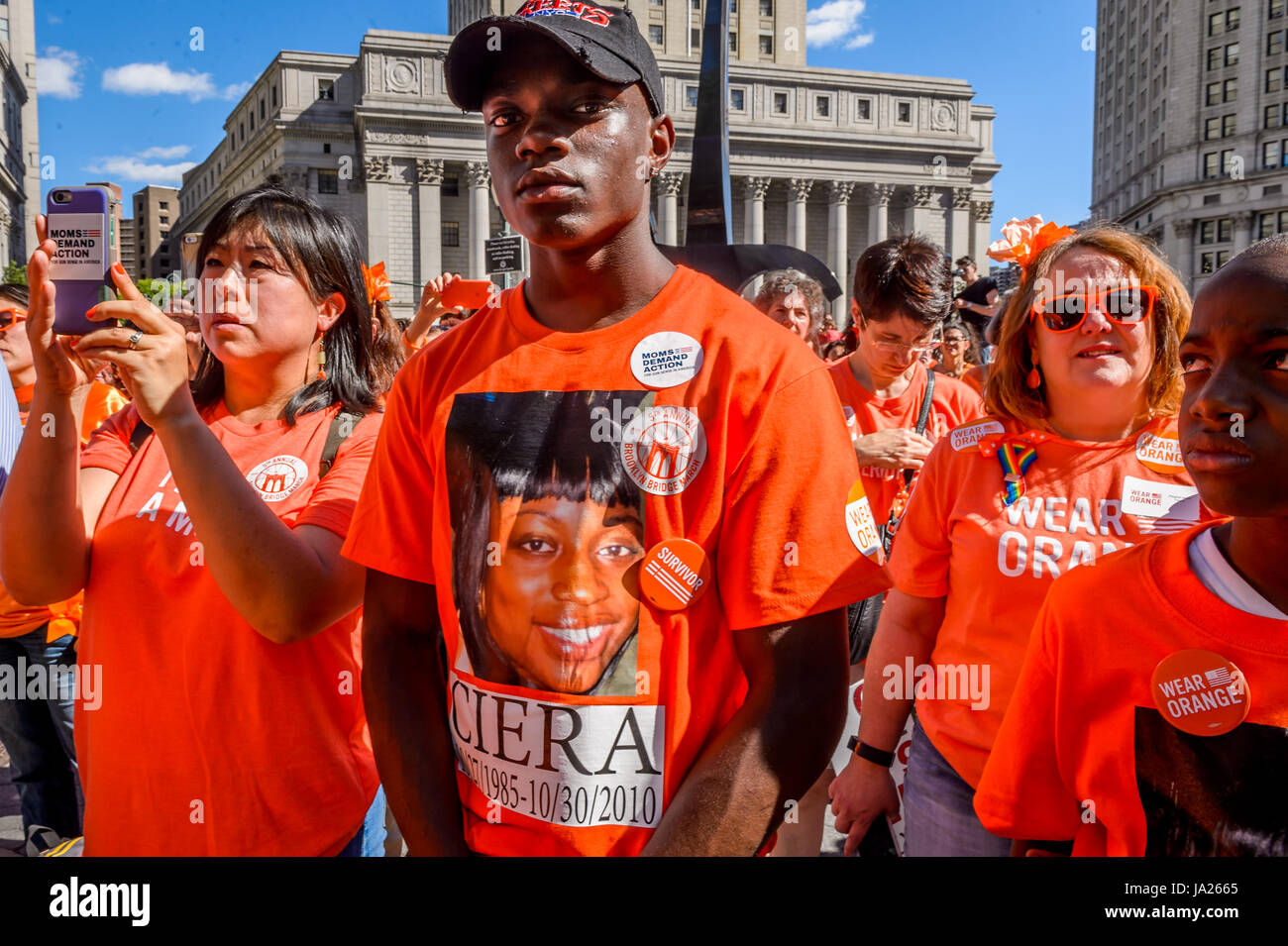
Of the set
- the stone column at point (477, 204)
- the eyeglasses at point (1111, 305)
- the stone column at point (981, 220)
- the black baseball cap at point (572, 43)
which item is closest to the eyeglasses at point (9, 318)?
the black baseball cap at point (572, 43)

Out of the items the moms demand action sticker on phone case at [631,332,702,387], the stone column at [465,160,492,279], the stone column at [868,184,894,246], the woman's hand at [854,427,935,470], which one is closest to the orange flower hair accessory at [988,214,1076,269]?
the woman's hand at [854,427,935,470]

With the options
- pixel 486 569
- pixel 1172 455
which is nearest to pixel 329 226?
pixel 486 569

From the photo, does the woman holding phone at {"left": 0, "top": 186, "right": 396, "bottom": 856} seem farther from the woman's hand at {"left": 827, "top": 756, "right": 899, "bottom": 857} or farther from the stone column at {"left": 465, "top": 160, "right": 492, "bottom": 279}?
the stone column at {"left": 465, "top": 160, "right": 492, "bottom": 279}

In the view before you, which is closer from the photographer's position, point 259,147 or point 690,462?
point 690,462

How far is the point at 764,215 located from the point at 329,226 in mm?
65473

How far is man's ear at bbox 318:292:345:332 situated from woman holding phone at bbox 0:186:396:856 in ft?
0.46

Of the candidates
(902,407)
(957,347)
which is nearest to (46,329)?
(902,407)

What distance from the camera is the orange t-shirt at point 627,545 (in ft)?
4.84

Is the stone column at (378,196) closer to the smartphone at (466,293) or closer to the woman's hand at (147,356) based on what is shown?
the smartphone at (466,293)

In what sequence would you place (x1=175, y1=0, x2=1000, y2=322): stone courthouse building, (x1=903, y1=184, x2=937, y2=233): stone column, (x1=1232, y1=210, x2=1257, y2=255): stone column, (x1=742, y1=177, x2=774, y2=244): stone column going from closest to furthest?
1. (x1=175, y1=0, x2=1000, y2=322): stone courthouse building
2. (x1=742, y1=177, x2=774, y2=244): stone column
3. (x1=903, y1=184, x2=937, y2=233): stone column
4. (x1=1232, y1=210, x2=1257, y2=255): stone column

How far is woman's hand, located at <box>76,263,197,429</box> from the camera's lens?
1792mm

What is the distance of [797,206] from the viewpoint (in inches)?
2480

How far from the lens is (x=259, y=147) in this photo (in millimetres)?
56219
